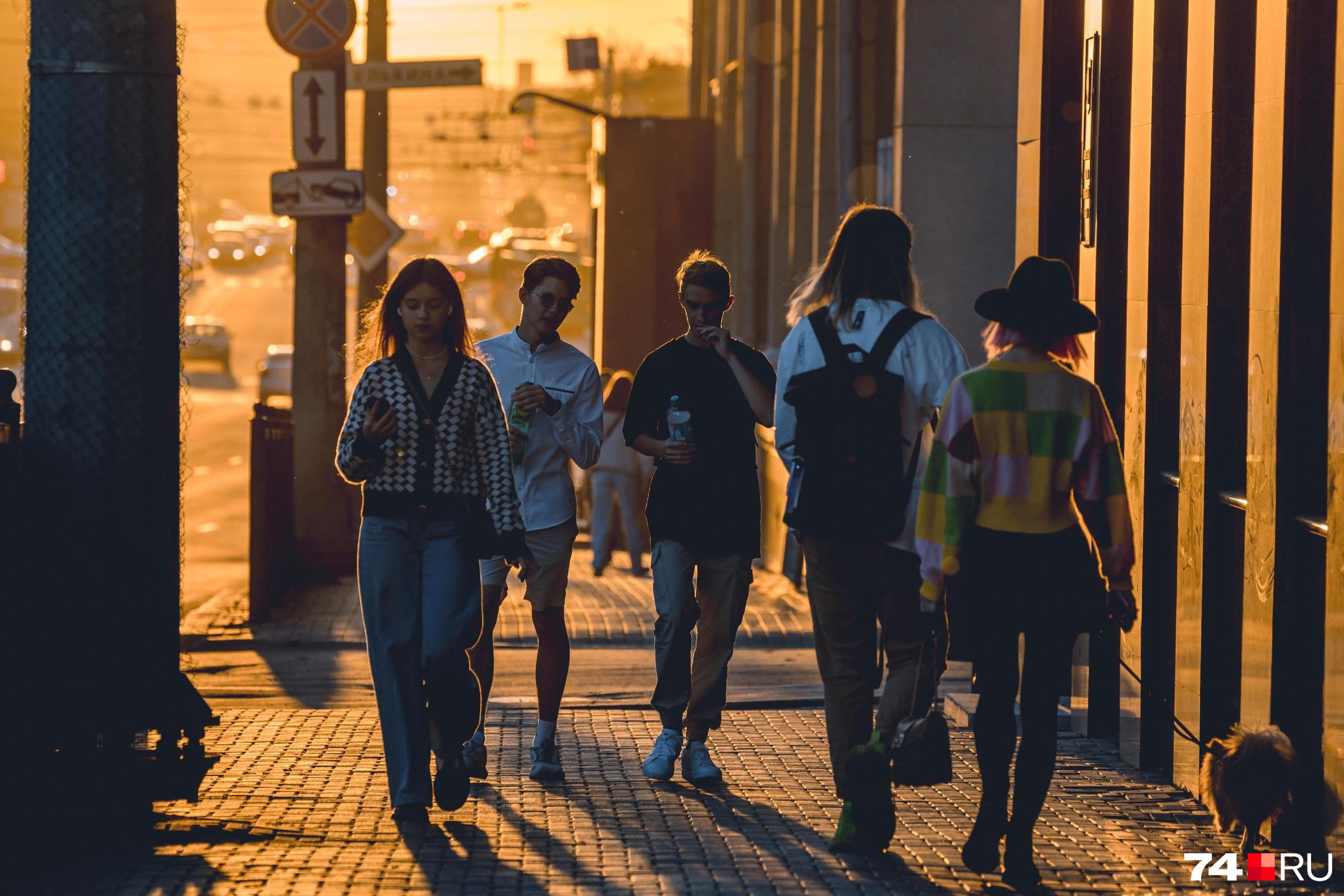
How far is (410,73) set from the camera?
1534 cm

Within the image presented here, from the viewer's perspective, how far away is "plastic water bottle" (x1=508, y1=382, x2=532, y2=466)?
709cm

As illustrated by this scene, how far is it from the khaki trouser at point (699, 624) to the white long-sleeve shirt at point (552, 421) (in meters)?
0.42

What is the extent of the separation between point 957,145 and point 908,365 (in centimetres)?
721

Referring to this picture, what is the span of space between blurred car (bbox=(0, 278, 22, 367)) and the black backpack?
39.1 m

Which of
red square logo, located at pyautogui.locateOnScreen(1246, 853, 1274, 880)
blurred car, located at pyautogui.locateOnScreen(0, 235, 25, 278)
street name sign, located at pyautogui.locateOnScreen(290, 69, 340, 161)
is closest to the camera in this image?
red square logo, located at pyautogui.locateOnScreen(1246, 853, 1274, 880)

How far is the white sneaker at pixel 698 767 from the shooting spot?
22.8 ft

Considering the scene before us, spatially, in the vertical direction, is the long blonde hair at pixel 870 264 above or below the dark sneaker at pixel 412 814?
above

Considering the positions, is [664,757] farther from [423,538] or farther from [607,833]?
[423,538]

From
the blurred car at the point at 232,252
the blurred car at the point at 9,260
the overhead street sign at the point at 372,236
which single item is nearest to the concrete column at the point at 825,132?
the overhead street sign at the point at 372,236

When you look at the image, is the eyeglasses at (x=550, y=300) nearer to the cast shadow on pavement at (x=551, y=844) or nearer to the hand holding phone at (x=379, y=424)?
the hand holding phone at (x=379, y=424)

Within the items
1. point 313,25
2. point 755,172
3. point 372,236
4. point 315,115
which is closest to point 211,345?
point 755,172

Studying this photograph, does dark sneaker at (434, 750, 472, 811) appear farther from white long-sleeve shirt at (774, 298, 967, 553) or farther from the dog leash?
the dog leash

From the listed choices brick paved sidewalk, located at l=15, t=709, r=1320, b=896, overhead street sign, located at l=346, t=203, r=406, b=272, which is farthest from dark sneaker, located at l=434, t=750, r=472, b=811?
overhead street sign, located at l=346, t=203, r=406, b=272

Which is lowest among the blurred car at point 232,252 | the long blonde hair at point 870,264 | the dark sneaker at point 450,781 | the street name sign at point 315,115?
the dark sneaker at point 450,781
